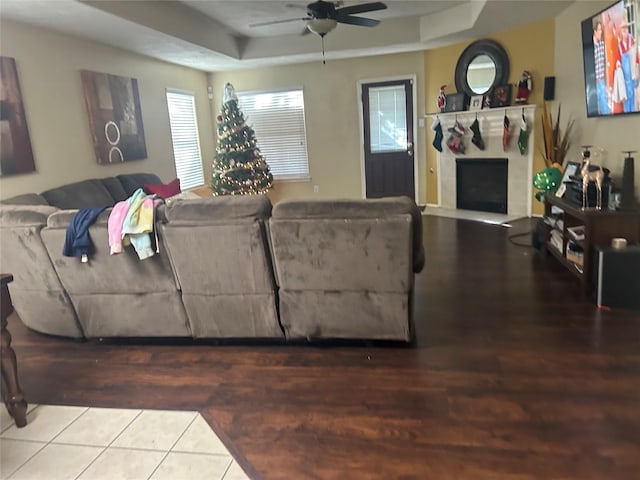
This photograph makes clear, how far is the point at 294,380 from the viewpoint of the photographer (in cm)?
253

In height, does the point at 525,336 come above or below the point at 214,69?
below

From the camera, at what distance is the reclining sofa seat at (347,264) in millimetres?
2551

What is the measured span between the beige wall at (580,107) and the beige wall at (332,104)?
2211 mm

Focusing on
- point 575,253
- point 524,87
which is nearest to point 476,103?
point 524,87

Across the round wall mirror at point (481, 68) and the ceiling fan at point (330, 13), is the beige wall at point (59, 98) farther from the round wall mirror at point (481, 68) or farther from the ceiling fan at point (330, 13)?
the round wall mirror at point (481, 68)

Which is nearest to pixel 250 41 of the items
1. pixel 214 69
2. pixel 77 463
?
pixel 214 69

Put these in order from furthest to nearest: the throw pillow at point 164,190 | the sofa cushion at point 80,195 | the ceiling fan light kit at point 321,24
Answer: the throw pillow at point 164,190, the ceiling fan light kit at point 321,24, the sofa cushion at point 80,195

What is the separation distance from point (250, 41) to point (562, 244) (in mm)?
5265

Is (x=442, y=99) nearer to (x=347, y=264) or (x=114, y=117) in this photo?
(x=114, y=117)

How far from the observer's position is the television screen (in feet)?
10.8

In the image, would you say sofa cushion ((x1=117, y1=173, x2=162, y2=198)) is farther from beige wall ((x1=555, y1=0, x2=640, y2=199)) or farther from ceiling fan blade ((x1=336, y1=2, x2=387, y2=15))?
beige wall ((x1=555, y1=0, x2=640, y2=199))

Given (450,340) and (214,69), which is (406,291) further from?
(214,69)

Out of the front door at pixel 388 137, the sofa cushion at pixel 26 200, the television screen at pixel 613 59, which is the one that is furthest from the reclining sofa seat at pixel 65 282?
the front door at pixel 388 137

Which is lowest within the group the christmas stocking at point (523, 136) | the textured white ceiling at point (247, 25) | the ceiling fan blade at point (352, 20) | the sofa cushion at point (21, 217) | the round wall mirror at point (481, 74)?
the sofa cushion at point (21, 217)
